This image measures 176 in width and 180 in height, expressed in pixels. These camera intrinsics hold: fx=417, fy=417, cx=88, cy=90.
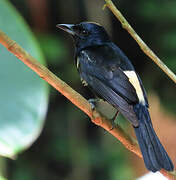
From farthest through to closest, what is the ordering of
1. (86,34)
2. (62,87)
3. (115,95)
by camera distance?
(86,34) → (115,95) → (62,87)

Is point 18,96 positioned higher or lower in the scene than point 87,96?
higher

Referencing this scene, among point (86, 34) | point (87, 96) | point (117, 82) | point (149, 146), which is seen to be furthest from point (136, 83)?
point (87, 96)

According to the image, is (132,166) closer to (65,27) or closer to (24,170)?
(24,170)

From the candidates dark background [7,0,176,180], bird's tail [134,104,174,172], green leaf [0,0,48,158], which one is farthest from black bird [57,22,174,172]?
dark background [7,0,176,180]

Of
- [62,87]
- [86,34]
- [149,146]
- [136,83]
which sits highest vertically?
[62,87]

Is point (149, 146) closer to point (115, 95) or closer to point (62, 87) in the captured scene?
point (115, 95)

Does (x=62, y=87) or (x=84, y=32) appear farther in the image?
(x=84, y=32)

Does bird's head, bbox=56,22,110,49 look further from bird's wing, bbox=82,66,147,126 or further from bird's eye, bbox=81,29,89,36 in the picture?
bird's wing, bbox=82,66,147,126

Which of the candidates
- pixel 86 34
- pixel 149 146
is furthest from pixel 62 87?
pixel 86 34

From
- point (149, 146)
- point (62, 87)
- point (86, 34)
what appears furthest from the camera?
point (86, 34)
